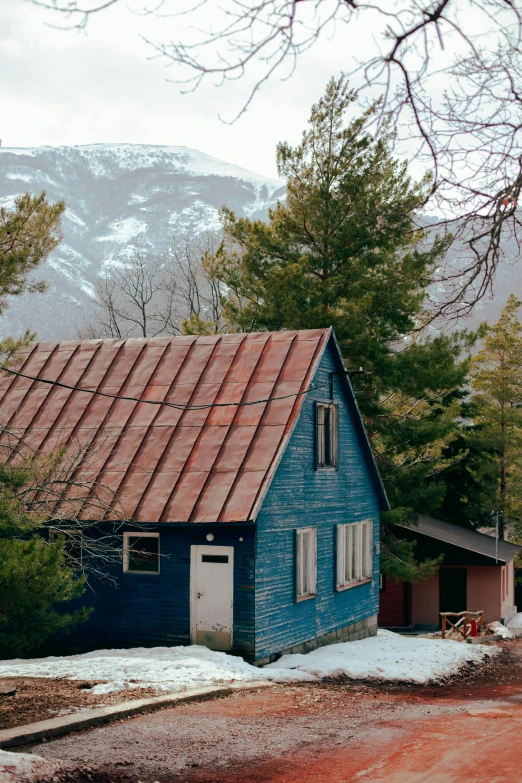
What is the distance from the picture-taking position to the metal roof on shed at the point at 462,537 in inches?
1511

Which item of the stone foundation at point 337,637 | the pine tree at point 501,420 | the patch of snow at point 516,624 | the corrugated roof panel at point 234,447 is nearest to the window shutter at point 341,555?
the stone foundation at point 337,637

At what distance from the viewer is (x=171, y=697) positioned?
582 inches

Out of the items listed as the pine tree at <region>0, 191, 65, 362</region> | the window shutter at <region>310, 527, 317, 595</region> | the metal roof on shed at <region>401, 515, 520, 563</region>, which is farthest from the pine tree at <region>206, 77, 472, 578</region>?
the pine tree at <region>0, 191, 65, 362</region>

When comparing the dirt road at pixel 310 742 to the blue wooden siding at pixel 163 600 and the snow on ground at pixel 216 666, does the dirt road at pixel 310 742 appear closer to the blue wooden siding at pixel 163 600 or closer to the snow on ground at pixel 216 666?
the snow on ground at pixel 216 666

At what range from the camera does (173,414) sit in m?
22.4

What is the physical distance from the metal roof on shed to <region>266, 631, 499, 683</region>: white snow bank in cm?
1295

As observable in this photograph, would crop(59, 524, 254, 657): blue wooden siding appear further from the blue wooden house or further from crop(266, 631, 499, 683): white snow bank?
crop(266, 631, 499, 683): white snow bank

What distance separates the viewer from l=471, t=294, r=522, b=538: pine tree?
155ft

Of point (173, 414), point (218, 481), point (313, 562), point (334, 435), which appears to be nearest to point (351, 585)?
point (313, 562)

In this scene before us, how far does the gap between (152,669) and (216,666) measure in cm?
131

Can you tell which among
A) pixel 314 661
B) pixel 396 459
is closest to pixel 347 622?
pixel 314 661

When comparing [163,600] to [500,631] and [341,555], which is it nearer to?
[341,555]

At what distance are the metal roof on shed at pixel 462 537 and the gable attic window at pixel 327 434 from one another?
48.9ft

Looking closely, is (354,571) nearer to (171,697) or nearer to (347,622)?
(347,622)
